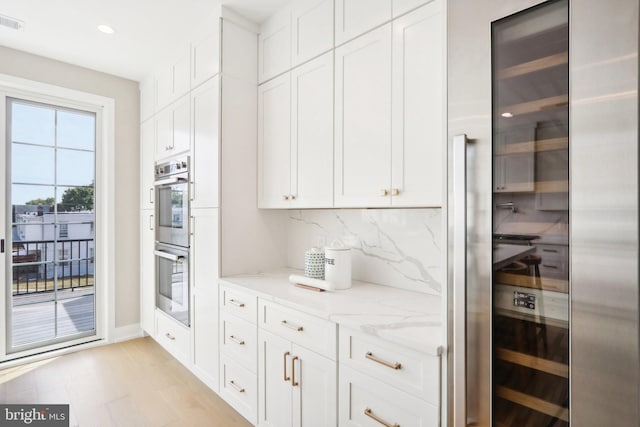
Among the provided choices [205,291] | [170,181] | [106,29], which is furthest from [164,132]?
[205,291]

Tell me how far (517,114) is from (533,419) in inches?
33.9

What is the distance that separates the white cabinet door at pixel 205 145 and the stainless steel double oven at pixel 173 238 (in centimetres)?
16

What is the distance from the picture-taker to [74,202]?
326cm

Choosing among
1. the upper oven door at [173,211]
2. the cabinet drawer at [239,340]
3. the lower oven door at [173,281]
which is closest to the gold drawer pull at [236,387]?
the cabinet drawer at [239,340]

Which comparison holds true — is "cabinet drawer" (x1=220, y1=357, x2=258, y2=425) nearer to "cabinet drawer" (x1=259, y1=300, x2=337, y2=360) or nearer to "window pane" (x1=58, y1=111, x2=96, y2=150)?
"cabinet drawer" (x1=259, y1=300, x2=337, y2=360)

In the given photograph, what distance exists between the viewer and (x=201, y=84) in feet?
8.15

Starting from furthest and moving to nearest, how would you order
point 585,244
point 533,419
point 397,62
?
point 397,62, point 533,419, point 585,244

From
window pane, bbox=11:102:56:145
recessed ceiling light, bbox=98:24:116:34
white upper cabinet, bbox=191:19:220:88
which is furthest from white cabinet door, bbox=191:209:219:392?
window pane, bbox=11:102:56:145

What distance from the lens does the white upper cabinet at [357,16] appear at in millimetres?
1669

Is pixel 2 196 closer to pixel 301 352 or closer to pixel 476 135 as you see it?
pixel 301 352

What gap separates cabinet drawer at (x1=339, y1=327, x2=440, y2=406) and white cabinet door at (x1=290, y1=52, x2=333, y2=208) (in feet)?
2.66

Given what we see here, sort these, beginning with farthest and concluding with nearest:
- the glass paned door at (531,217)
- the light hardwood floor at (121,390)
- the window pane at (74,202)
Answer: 1. the window pane at (74,202)
2. the light hardwood floor at (121,390)
3. the glass paned door at (531,217)

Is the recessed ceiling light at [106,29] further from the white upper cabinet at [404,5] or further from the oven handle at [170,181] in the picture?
the white upper cabinet at [404,5]

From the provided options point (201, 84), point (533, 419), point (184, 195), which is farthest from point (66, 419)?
point (533, 419)
